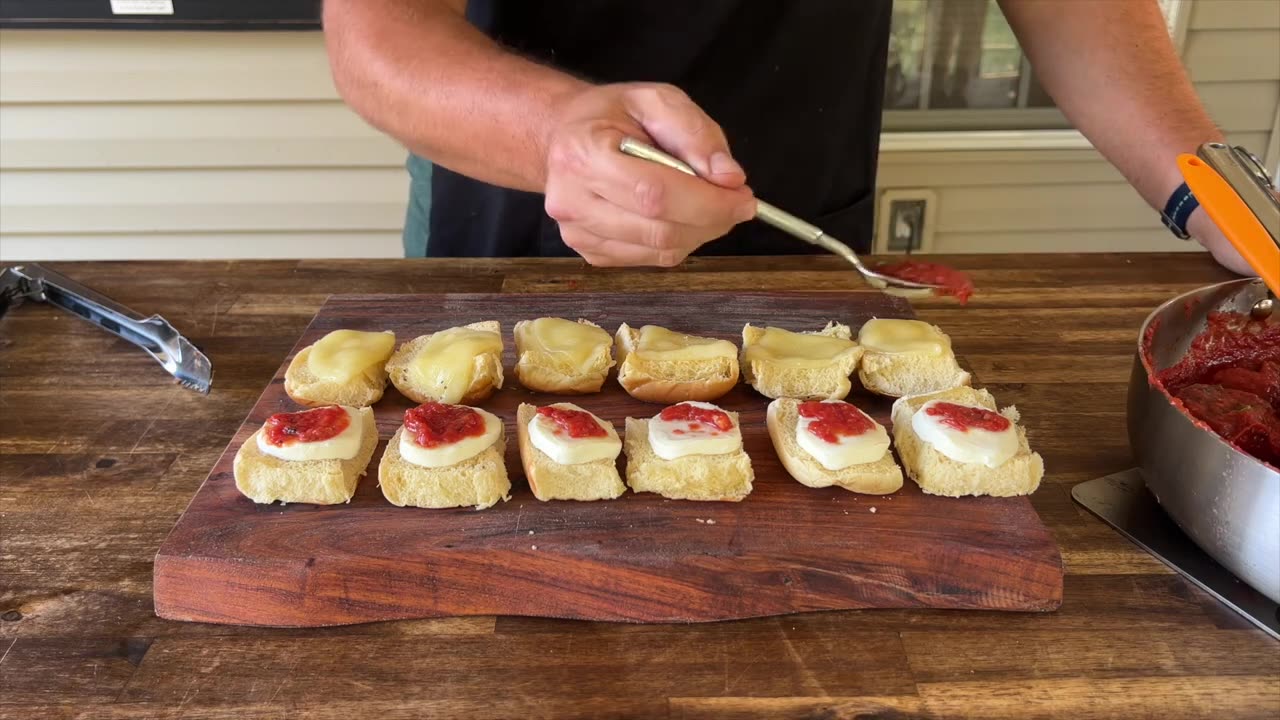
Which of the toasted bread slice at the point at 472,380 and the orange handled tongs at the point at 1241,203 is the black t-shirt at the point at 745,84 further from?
the orange handled tongs at the point at 1241,203

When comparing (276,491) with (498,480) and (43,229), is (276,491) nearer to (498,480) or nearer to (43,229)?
(498,480)

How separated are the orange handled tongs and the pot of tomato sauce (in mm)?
160

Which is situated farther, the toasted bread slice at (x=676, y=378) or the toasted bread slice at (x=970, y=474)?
the toasted bread slice at (x=676, y=378)

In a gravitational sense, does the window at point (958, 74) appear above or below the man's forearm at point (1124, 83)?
below

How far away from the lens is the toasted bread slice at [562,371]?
1.51m

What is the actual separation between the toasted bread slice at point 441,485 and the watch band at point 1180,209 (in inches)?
55.4

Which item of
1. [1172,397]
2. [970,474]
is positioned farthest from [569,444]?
[1172,397]

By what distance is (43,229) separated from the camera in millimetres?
3504

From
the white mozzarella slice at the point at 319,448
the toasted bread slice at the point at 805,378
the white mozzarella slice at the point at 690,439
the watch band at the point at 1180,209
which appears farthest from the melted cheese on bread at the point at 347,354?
the watch band at the point at 1180,209

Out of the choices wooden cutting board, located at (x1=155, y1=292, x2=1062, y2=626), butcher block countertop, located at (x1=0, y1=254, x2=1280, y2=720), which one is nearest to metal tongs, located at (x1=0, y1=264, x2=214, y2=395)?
butcher block countertop, located at (x1=0, y1=254, x2=1280, y2=720)

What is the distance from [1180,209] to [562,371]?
1.25 meters

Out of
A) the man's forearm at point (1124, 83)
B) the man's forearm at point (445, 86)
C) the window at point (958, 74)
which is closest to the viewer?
the man's forearm at point (445, 86)

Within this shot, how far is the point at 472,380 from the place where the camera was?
1.48 metres

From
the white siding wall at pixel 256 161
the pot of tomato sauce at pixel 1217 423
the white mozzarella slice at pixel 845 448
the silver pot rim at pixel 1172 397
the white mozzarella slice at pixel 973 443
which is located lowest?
the white siding wall at pixel 256 161
